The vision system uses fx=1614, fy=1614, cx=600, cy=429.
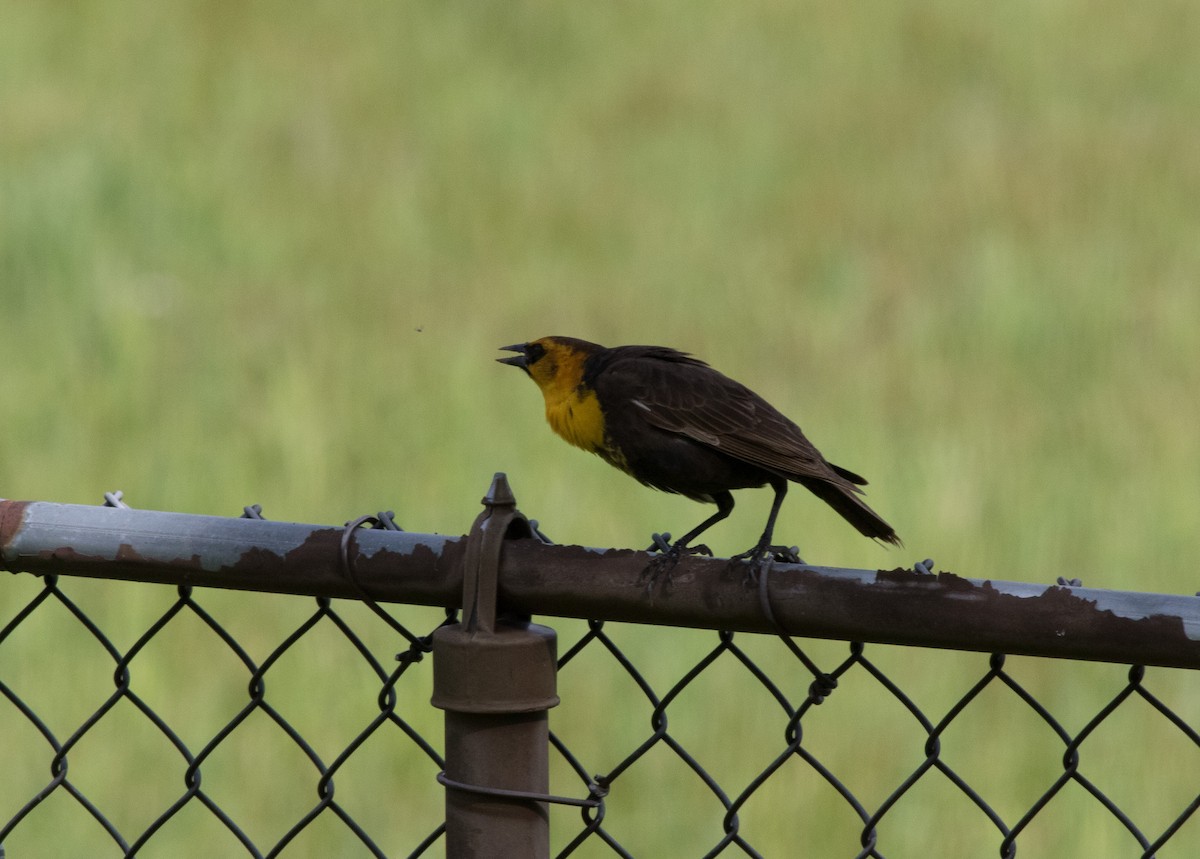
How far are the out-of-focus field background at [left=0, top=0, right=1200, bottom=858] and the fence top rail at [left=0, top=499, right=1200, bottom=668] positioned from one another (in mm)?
2692

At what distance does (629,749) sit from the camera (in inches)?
200

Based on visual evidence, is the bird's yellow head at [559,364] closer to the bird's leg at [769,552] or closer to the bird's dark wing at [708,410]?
the bird's dark wing at [708,410]

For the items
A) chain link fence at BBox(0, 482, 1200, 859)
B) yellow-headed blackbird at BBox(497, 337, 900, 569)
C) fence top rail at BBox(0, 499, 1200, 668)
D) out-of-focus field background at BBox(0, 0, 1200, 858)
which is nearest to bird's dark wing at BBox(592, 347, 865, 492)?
yellow-headed blackbird at BBox(497, 337, 900, 569)

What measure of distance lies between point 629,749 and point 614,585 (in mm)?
3317

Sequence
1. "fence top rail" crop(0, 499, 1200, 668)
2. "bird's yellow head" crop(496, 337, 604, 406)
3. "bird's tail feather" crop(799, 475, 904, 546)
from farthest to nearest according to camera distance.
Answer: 1. "bird's yellow head" crop(496, 337, 604, 406)
2. "bird's tail feather" crop(799, 475, 904, 546)
3. "fence top rail" crop(0, 499, 1200, 668)

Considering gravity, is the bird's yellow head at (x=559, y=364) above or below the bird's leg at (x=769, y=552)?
above

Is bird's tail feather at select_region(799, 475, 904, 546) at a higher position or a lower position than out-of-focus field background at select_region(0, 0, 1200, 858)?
lower

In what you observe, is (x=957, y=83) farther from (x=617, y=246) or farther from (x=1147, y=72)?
(x=617, y=246)

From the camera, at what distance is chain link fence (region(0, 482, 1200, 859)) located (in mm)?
4613

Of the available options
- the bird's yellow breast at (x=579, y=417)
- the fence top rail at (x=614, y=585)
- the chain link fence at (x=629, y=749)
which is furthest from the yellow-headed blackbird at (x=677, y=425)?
the fence top rail at (x=614, y=585)

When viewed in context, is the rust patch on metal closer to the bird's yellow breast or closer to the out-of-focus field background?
the bird's yellow breast

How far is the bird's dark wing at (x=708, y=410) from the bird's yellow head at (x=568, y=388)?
0.05 metres

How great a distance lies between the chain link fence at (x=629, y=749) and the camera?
461 centimetres

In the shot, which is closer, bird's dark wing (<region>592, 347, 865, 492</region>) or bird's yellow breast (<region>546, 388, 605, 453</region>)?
bird's dark wing (<region>592, 347, 865, 492</region>)
